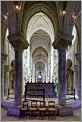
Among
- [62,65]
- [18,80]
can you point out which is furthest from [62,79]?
[18,80]

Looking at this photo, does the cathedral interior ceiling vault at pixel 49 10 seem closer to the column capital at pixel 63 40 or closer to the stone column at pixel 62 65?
the column capital at pixel 63 40

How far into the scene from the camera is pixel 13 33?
13.6 meters

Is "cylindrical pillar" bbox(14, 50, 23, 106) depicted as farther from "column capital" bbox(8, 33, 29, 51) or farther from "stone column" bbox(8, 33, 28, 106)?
"column capital" bbox(8, 33, 29, 51)

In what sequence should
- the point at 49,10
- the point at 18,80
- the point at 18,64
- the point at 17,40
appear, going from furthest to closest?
the point at 49,10
the point at 18,64
the point at 18,80
the point at 17,40

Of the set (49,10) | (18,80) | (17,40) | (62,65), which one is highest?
(49,10)

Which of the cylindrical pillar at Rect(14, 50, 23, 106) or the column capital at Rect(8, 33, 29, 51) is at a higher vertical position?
the column capital at Rect(8, 33, 29, 51)

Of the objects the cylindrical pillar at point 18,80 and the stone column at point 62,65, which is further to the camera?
the cylindrical pillar at point 18,80

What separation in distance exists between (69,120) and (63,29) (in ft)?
19.3

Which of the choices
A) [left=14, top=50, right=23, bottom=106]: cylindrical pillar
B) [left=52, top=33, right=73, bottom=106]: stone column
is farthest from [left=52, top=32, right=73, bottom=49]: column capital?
[left=14, top=50, right=23, bottom=106]: cylindrical pillar

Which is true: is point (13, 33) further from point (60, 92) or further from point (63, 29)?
point (60, 92)

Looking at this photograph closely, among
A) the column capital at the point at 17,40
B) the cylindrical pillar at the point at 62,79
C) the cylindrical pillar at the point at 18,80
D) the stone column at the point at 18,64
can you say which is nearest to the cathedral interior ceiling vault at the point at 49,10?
the column capital at the point at 17,40

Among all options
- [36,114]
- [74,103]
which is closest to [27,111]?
[36,114]

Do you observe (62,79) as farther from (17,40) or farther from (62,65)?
(17,40)

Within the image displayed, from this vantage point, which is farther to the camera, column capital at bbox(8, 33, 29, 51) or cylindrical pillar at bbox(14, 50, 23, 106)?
cylindrical pillar at bbox(14, 50, 23, 106)
